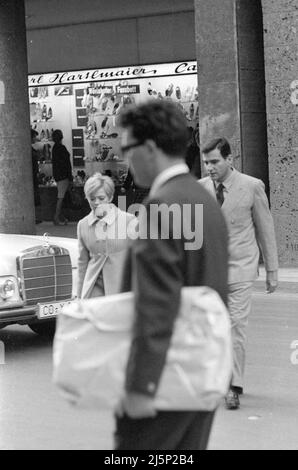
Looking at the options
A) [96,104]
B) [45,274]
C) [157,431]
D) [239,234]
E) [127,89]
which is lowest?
[45,274]

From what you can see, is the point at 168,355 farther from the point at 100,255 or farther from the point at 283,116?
the point at 283,116

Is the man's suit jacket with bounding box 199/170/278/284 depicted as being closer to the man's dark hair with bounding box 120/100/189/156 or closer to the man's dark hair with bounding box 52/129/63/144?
the man's dark hair with bounding box 120/100/189/156

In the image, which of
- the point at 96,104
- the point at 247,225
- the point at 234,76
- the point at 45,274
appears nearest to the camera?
the point at 247,225

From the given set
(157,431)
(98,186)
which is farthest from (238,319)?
(157,431)

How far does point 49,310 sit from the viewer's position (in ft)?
30.9

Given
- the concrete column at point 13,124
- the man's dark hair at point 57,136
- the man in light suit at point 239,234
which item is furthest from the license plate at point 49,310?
the man's dark hair at point 57,136

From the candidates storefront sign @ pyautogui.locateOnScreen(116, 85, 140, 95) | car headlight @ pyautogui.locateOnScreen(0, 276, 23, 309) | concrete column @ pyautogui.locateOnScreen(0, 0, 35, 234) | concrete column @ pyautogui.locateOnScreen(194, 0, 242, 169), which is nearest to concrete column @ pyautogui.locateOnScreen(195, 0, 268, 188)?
concrete column @ pyautogui.locateOnScreen(194, 0, 242, 169)

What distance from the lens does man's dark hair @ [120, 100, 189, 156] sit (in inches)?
139

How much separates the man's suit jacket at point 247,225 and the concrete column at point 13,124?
36.3 feet

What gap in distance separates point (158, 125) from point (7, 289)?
595 cm

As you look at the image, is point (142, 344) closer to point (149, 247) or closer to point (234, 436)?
point (149, 247)

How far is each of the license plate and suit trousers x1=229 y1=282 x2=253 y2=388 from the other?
261 centimetres

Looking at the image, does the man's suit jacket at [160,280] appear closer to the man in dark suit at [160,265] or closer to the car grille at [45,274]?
the man in dark suit at [160,265]

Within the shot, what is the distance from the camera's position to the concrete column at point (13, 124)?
1806 centimetres
